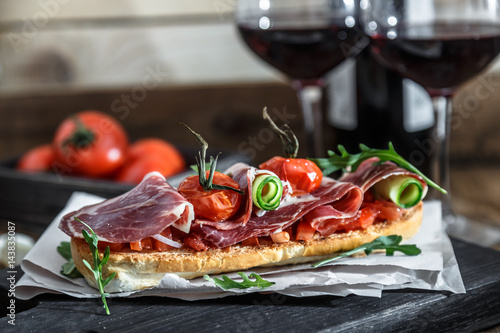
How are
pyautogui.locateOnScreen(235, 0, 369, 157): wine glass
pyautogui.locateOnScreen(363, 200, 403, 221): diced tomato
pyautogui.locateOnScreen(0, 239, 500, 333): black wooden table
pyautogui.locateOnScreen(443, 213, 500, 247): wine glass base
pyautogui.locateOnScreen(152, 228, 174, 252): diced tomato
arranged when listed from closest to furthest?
pyautogui.locateOnScreen(0, 239, 500, 333): black wooden table, pyautogui.locateOnScreen(152, 228, 174, 252): diced tomato, pyautogui.locateOnScreen(363, 200, 403, 221): diced tomato, pyautogui.locateOnScreen(443, 213, 500, 247): wine glass base, pyautogui.locateOnScreen(235, 0, 369, 157): wine glass

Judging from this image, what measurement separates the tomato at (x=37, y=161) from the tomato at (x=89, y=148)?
23 millimetres

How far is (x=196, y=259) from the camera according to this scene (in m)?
1.03

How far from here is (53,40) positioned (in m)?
2.74

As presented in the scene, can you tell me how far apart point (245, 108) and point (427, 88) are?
1.10 metres

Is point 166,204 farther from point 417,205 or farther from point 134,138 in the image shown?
point 134,138

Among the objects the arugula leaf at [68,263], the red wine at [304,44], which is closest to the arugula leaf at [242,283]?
the arugula leaf at [68,263]

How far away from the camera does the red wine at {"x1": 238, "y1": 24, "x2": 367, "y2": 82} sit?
5.55 ft

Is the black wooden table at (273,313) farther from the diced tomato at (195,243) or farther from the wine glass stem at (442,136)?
the wine glass stem at (442,136)

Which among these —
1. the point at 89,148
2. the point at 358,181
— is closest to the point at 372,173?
the point at 358,181

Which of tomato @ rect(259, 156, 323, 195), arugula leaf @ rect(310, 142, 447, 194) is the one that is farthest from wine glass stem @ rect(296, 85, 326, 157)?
tomato @ rect(259, 156, 323, 195)

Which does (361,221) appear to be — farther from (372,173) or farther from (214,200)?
(214,200)

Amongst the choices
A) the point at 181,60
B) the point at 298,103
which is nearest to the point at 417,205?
the point at 298,103

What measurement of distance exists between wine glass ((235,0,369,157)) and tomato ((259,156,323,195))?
65cm

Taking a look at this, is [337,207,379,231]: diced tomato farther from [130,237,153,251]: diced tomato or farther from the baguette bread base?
[130,237,153,251]: diced tomato
